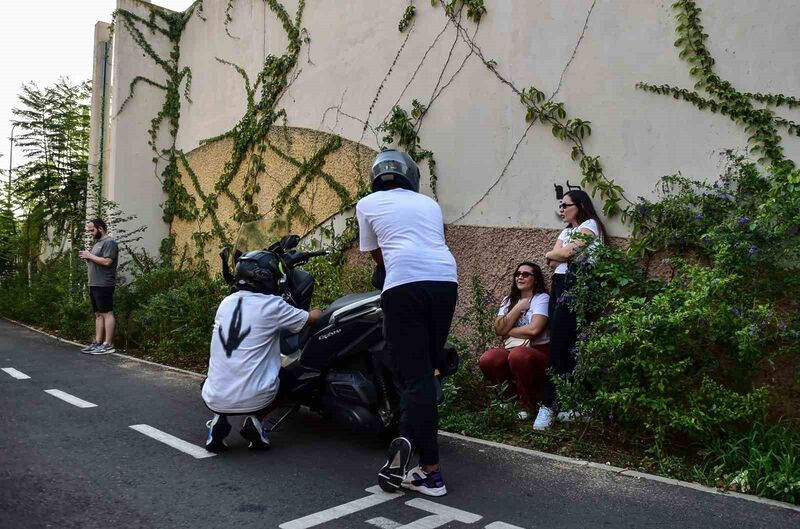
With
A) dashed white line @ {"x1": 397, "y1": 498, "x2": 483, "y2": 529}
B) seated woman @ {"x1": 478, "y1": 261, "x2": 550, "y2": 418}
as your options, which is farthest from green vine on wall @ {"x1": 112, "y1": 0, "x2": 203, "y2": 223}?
dashed white line @ {"x1": 397, "y1": 498, "x2": 483, "y2": 529}

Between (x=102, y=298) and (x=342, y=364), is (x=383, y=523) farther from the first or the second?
(x=102, y=298)

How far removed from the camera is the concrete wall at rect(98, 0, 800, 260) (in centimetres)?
487

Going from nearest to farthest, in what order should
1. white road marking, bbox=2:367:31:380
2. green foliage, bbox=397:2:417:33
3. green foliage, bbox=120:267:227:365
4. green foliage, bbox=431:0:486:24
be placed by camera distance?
1. green foliage, bbox=431:0:486:24
2. white road marking, bbox=2:367:31:380
3. green foliage, bbox=397:2:417:33
4. green foliage, bbox=120:267:227:365

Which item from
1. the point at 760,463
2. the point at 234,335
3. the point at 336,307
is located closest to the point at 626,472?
the point at 760,463

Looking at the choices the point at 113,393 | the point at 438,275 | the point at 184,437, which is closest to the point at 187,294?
the point at 113,393

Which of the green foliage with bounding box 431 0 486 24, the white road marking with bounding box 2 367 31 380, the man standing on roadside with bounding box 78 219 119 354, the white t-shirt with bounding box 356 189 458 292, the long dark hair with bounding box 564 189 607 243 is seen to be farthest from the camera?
the man standing on roadside with bounding box 78 219 119 354

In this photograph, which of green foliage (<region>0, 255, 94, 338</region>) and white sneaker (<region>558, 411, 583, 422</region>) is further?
green foliage (<region>0, 255, 94, 338</region>)

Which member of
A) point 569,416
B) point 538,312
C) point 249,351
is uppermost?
point 538,312

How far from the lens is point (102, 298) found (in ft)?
29.7

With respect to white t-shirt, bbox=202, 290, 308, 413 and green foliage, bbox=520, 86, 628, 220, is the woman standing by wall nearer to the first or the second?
green foliage, bbox=520, 86, 628, 220

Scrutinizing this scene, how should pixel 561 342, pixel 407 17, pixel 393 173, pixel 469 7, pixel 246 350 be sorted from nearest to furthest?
pixel 393 173, pixel 246 350, pixel 561 342, pixel 469 7, pixel 407 17

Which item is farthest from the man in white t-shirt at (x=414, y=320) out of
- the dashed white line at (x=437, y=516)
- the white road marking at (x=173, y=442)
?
the white road marking at (x=173, y=442)

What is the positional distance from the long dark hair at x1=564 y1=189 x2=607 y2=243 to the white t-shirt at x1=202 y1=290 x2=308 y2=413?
233 cm

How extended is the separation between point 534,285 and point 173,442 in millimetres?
2985
